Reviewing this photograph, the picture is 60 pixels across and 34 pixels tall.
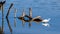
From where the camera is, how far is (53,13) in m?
18.2

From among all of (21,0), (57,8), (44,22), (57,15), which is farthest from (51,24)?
(21,0)

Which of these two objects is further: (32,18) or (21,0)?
(21,0)

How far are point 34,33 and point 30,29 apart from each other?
865 mm

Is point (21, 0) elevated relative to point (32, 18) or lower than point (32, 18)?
elevated

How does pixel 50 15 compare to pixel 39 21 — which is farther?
pixel 50 15

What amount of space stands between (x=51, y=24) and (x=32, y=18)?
1742 millimetres

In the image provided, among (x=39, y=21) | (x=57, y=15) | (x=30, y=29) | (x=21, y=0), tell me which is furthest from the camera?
(x=21, y=0)

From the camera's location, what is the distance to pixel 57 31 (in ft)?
42.5

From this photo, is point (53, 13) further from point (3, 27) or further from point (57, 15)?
point (3, 27)

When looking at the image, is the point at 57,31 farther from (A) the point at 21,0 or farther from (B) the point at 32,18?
(A) the point at 21,0

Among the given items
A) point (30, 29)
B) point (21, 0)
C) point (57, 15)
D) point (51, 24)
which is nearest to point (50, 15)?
point (57, 15)

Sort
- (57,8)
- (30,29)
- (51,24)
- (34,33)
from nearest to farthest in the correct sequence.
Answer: (34,33) < (30,29) < (51,24) < (57,8)

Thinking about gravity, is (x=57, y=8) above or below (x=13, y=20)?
above

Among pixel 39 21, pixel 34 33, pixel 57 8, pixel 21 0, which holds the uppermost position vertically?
pixel 21 0
